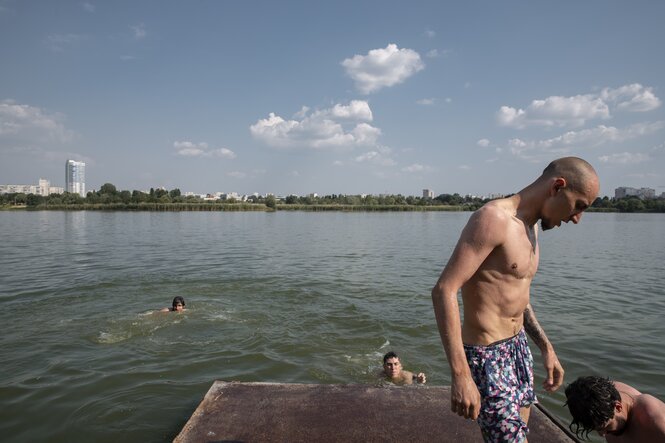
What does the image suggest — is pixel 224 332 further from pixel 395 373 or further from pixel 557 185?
pixel 557 185

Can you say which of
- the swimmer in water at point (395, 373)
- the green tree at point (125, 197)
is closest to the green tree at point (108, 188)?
the green tree at point (125, 197)

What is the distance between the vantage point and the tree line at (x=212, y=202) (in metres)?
105

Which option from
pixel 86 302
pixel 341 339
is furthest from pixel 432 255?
pixel 86 302

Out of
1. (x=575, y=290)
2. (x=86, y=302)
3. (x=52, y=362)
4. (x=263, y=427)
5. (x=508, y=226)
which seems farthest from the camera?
(x=575, y=290)

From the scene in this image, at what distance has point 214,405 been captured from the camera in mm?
4664

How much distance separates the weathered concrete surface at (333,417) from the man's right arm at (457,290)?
200 centimetres

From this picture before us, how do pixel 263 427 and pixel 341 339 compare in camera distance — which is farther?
pixel 341 339

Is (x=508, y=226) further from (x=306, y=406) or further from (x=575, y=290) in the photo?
(x=575, y=290)

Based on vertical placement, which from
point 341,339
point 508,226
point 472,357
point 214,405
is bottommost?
point 341,339

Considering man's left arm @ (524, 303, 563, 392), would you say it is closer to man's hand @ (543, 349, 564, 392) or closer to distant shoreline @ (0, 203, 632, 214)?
man's hand @ (543, 349, 564, 392)

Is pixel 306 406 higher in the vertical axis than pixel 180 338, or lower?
higher

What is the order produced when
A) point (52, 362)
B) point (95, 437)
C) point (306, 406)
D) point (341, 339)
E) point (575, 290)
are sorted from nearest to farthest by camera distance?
point (306, 406)
point (95, 437)
point (52, 362)
point (341, 339)
point (575, 290)

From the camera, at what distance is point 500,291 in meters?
2.71

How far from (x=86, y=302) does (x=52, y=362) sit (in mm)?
5527
